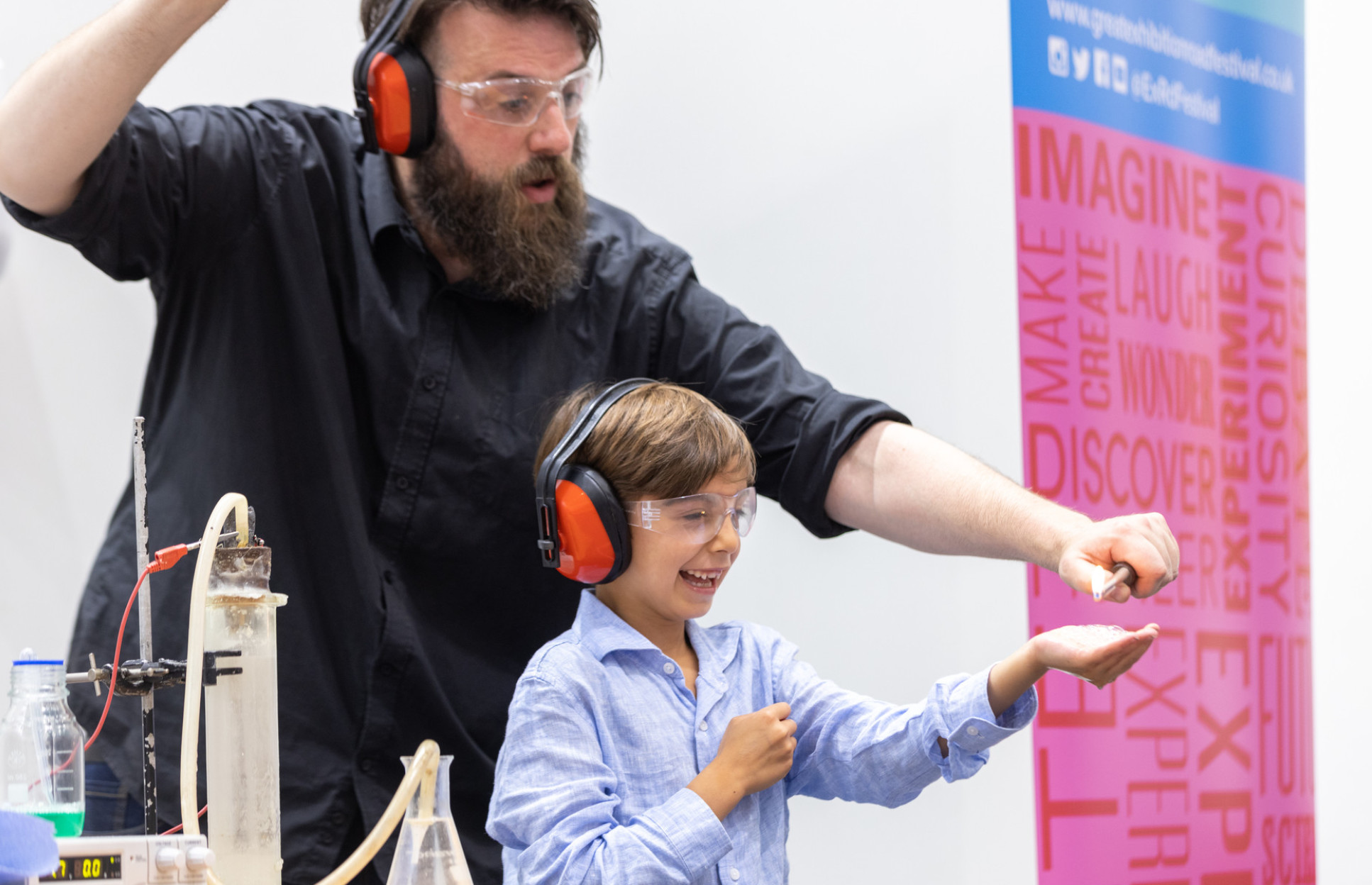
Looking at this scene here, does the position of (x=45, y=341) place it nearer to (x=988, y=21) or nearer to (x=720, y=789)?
(x=720, y=789)

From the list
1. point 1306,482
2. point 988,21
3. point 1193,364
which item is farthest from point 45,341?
point 1306,482

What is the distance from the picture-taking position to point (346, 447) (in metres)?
1.97

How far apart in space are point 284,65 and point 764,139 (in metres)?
1.05

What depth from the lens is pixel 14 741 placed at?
1441 millimetres

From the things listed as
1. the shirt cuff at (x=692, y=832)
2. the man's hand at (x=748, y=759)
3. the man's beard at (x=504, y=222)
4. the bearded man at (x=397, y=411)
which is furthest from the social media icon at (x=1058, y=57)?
the shirt cuff at (x=692, y=832)

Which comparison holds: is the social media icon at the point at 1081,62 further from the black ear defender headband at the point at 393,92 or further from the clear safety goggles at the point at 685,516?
the clear safety goggles at the point at 685,516

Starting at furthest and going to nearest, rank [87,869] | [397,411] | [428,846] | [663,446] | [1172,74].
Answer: [1172,74] < [397,411] < [663,446] < [428,846] < [87,869]

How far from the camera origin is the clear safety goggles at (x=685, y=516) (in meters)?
1.67

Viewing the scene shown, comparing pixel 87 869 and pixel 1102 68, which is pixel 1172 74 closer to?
pixel 1102 68

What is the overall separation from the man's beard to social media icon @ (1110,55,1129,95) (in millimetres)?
1495

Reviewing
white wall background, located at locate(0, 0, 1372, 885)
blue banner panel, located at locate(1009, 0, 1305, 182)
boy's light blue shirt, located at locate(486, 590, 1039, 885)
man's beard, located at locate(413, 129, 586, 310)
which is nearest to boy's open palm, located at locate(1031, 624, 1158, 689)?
boy's light blue shirt, located at locate(486, 590, 1039, 885)

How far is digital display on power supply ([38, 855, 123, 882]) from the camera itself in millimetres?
1090

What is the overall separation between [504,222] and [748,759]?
94 cm

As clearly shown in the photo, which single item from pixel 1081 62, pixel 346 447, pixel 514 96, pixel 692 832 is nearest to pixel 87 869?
pixel 692 832
